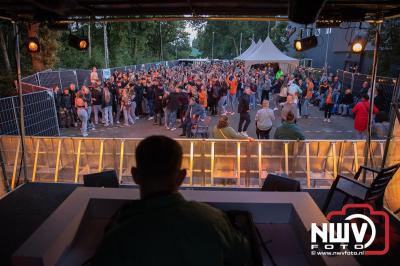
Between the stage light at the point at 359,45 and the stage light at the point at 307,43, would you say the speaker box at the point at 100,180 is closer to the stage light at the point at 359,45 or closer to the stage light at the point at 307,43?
the stage light at the point at 307,43

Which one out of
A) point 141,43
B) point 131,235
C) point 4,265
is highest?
point 141,43

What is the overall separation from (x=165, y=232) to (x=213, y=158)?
546 centimetres

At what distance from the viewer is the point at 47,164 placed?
23.3ft

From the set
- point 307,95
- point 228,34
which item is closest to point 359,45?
point 307,95

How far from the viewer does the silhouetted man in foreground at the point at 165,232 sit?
1.34 m

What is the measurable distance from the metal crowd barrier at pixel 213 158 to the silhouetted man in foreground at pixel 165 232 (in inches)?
206

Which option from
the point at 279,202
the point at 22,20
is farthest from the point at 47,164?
the point at 279,202

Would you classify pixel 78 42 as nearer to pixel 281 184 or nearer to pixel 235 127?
pixel 281 184

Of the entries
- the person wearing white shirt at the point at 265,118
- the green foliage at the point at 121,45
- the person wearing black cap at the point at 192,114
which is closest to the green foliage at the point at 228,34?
the green foliage at the point at 121,45

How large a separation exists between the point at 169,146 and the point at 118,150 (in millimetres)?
5609

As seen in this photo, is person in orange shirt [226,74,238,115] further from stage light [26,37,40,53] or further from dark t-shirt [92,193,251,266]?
dark t-shirt [92,193,251,266]

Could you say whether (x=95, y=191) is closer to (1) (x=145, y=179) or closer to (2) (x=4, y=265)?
(2) (x=4, y=265)

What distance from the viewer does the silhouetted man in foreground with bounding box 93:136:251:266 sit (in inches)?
52.8

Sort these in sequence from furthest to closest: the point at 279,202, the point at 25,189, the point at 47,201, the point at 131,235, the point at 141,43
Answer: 1. the point at 141,43
2. the point at 25,189
3. the point at 47,201
4. the point at 279,202
5. the point at 131,235
